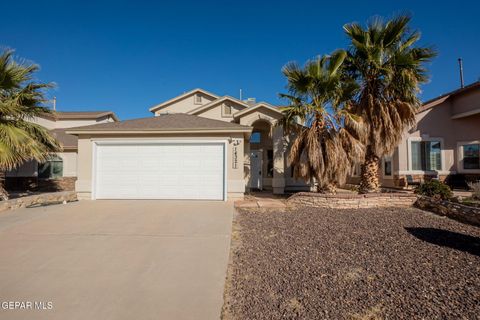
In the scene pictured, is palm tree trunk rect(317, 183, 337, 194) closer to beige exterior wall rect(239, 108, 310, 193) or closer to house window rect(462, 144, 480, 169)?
beige exterior wall rect(239, 108, 310, 193)

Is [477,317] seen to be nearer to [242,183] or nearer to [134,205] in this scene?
[242,183]

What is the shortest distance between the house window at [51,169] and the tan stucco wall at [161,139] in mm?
6347

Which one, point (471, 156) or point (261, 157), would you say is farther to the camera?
point (261, 157)

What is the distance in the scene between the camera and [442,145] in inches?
507

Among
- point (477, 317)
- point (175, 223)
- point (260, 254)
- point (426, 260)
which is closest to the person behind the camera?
point (477, 317)

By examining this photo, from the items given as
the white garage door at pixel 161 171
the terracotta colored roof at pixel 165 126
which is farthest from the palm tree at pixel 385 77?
the white garage door at pixel 161 171

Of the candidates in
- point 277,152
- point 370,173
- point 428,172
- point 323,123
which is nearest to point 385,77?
point 323,123

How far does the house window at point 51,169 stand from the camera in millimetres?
14183

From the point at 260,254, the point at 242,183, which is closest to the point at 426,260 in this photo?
the point at 260,254

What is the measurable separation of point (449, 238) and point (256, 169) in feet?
31.3

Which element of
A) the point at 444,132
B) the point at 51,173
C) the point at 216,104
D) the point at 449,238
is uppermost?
the point at 216,104

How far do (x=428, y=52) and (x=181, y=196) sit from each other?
36.2ft

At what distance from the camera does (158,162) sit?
31.8 ft

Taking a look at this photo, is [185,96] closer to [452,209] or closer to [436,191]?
[436,191]
